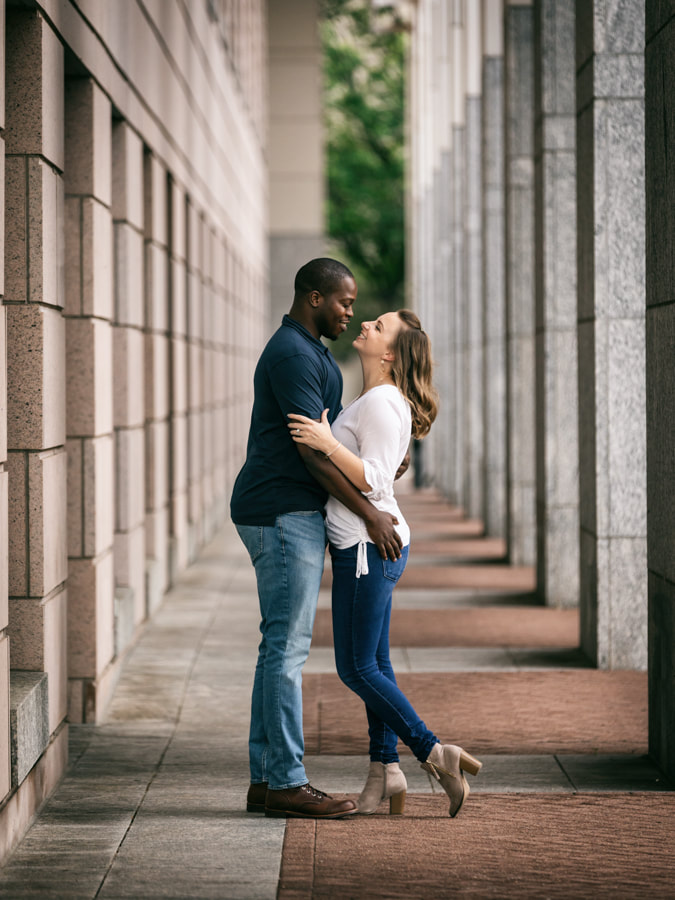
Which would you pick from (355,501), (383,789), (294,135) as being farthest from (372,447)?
(294,135)

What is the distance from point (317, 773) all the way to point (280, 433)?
1.74 metres

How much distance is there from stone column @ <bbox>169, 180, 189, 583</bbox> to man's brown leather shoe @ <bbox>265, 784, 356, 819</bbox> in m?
7.28

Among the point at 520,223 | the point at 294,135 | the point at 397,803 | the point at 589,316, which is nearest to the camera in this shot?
the point at 397,803

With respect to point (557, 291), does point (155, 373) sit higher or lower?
lower

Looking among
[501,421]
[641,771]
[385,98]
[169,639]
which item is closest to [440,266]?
[501,421]

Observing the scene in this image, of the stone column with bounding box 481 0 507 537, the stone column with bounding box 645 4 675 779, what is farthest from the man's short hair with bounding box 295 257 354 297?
the stone column with bounding box 481 0 507 537

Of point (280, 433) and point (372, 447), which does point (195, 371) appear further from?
point (372, 447)

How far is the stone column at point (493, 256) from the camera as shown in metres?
16.3

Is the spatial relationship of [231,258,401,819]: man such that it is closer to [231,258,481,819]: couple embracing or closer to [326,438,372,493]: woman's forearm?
[231,258,481,819]: couple embracing

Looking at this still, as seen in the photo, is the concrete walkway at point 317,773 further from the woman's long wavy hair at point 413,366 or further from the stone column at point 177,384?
the stone column at point 177,384

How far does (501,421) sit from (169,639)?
25.1 feet

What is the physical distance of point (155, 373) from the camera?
11.7m

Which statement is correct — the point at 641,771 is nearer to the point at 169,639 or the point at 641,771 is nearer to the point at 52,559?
the point at 52,559

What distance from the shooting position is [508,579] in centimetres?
1309
